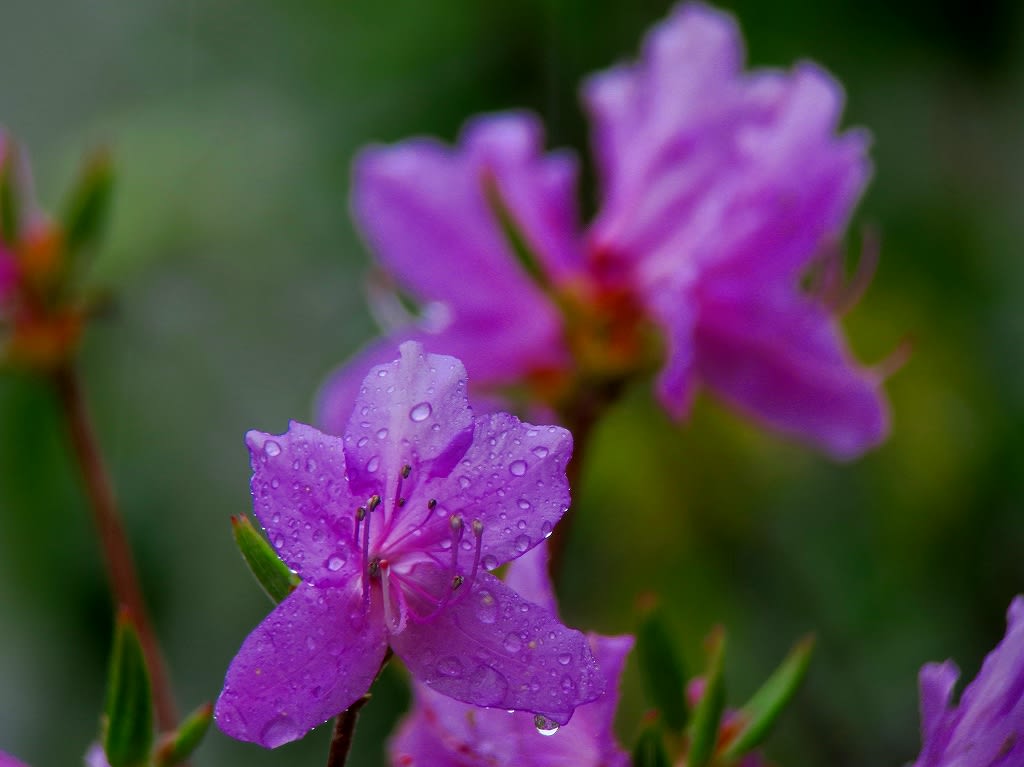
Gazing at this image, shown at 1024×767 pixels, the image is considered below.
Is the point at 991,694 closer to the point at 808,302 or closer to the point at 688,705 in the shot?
the point at 688,705

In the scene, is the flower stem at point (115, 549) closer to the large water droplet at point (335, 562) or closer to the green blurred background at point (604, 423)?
the large water droplet at point (335, 562)

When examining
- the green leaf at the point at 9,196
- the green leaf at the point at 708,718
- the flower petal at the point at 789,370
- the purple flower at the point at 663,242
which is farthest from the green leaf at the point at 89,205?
the green leaf at the point at 708,718

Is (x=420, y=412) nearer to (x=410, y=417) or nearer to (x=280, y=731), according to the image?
(x=410, y=417)


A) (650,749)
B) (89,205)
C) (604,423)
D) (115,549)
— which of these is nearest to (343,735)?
(650,749)

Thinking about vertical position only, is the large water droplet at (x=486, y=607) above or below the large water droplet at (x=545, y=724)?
above

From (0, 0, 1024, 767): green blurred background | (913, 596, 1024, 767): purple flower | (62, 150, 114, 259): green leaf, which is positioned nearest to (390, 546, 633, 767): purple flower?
(913, 596, 1024, 767): purple flower
